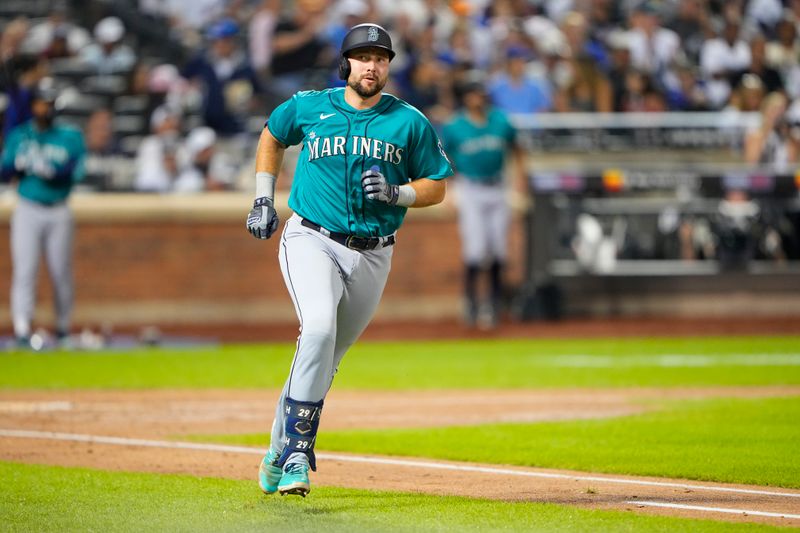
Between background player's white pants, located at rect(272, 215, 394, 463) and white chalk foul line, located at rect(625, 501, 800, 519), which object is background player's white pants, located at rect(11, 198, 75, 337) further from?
white chalk foul line, located at rect(625, 501, 800, 519)

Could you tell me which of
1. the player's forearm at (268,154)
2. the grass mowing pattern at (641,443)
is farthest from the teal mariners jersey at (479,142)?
the player's forearm at (268,154)

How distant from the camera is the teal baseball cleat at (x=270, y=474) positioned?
20.7ft

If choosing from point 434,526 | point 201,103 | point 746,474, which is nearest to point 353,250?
point 434,526

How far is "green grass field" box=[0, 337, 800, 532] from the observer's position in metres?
5.87

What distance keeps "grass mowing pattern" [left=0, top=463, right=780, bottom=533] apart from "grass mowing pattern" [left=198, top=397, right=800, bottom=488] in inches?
53.8

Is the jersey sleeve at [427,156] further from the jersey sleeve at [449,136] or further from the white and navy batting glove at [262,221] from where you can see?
the jersey sleeve at [449,136]

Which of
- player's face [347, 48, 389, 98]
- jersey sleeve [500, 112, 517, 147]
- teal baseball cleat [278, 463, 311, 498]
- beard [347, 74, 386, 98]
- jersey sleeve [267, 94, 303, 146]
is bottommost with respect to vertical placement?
teal baseball cleat [278, 463, 311, 498]

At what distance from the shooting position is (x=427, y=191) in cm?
656

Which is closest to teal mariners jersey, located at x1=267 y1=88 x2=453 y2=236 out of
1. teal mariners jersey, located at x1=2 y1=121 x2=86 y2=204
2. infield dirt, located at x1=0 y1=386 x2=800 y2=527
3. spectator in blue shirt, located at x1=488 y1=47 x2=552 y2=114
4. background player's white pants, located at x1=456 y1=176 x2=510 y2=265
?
infield dirt, located at x1=0 y1=386 x2=800 y2=527

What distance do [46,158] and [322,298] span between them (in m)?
8.85

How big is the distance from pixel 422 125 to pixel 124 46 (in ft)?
51.0

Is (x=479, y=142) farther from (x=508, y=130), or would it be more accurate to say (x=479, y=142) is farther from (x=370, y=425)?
(x=370, y=425)

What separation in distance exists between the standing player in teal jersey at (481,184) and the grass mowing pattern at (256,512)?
9.52m

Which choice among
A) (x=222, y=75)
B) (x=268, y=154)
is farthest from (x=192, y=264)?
(x=268, y=154)
